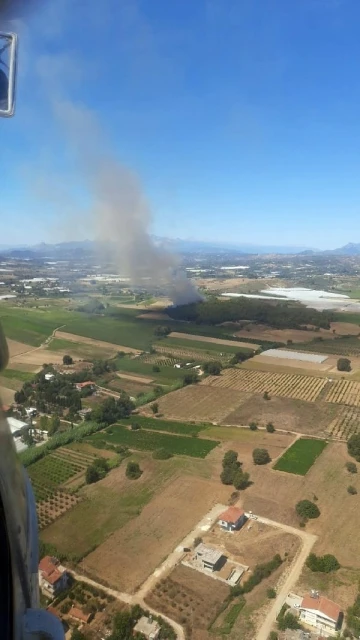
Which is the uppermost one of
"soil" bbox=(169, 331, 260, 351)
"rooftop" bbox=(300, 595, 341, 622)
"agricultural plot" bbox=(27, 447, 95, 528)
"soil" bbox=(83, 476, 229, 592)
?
"rooftop" bbox=(300, 595, 341, 622)

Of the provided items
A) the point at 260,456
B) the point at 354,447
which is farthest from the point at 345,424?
the point at 260,456

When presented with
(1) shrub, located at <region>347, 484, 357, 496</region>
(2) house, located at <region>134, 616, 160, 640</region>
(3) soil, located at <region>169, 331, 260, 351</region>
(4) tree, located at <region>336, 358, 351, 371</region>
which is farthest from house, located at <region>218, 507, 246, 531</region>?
(3) soil, located at <region>169, 331, 260, 351</region>

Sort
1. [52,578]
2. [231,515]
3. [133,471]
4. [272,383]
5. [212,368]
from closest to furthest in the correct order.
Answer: [52,578], [231,515], [133,471], [272,383], [212,368]

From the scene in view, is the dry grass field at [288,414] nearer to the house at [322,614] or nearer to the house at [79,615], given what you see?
the house at [322,614]

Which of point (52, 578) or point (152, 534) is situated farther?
point (152, 534)

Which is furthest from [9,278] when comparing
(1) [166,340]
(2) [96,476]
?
(2) [96,476]

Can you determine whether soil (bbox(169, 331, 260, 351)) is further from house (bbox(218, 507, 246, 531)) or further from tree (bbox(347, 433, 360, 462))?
house (bbox(218, 507, 246, 531))

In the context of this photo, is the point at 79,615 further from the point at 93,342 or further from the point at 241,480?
the point at 93,342
